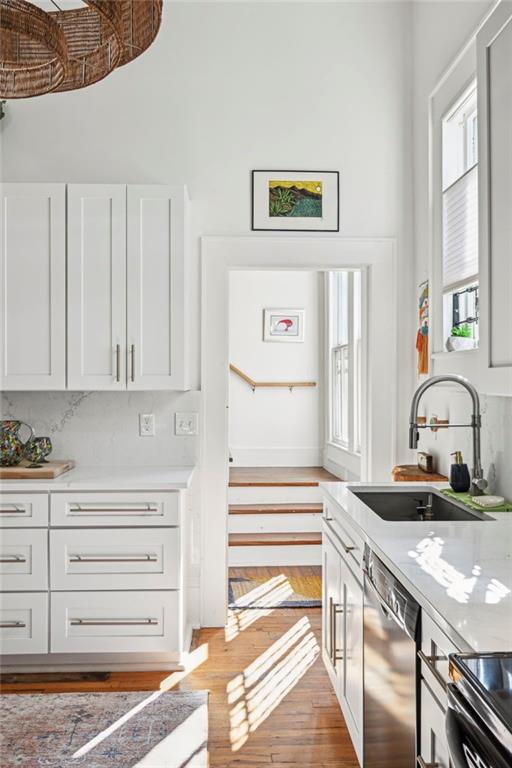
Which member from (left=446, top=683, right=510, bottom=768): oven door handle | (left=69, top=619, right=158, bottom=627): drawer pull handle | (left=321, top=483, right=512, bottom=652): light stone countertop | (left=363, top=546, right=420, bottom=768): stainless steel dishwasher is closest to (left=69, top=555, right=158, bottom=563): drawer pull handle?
(left=69, top=619, right=158, bottom=627): drawer pull handle

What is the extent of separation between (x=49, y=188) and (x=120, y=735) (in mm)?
2443

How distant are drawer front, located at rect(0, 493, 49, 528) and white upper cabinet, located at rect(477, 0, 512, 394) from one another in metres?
2.01

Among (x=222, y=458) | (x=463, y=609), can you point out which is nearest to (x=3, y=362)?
(x=222, y=458)

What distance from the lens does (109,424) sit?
346cm

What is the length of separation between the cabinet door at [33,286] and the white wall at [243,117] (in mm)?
389

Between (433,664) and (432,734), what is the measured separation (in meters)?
0.16

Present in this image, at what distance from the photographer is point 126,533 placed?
9.61 ft

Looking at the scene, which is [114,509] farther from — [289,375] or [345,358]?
[289,375]

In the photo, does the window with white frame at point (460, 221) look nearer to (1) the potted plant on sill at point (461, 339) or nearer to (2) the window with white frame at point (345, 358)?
(1) the potted plant on sill at point (461, 339)

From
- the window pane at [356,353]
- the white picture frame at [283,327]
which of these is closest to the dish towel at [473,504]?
the window pane at [356,353]

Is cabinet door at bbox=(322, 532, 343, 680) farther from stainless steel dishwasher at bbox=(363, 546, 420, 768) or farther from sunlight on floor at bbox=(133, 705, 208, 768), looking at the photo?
sunlight on floor at bbox=(133, 705, 208, 768)

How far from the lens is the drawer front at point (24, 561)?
2902mm

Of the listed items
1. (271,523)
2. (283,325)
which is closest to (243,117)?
(271,523)

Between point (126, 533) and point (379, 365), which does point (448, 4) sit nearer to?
point (379, 365)
